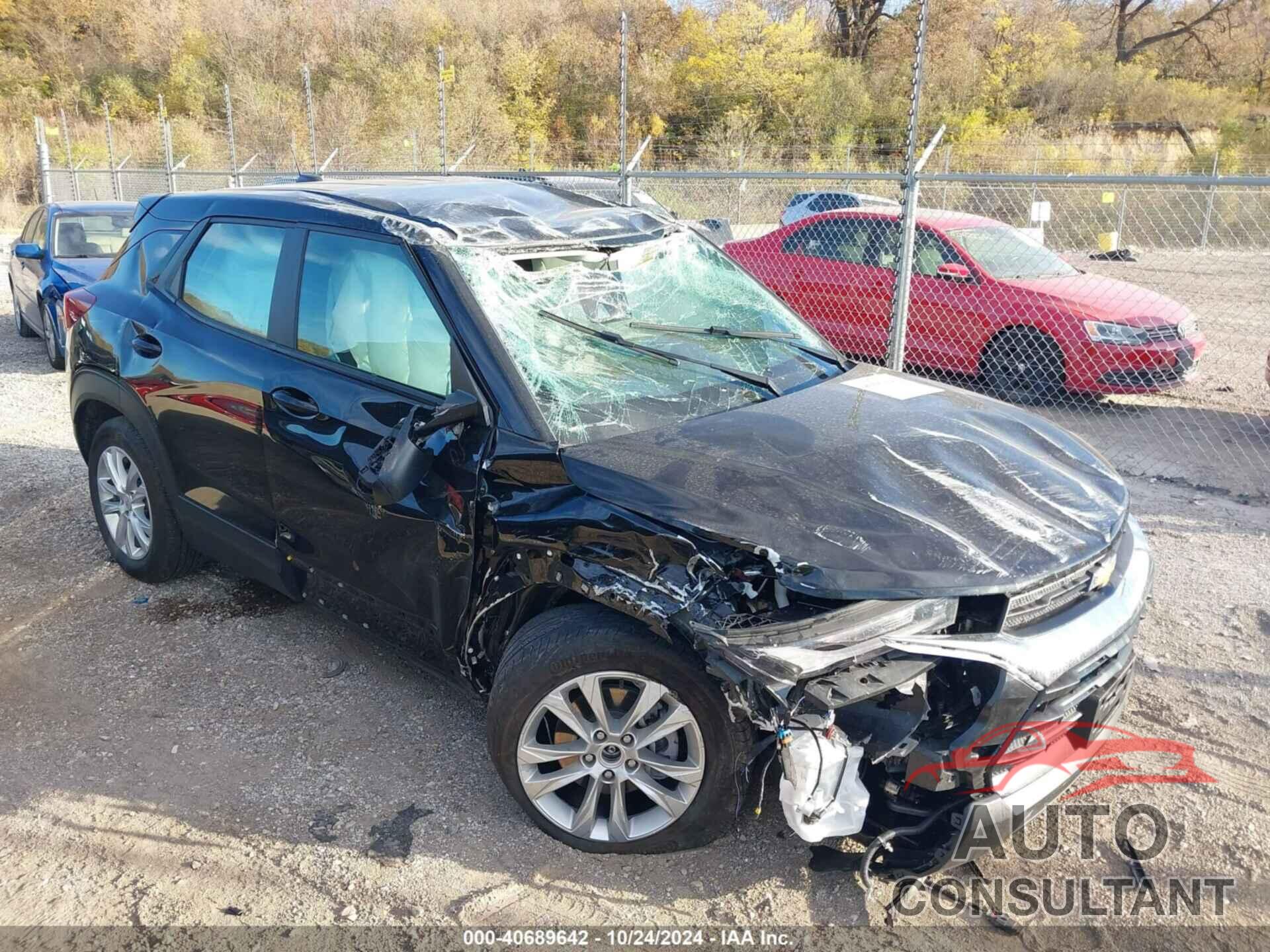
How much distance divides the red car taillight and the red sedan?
181 inches

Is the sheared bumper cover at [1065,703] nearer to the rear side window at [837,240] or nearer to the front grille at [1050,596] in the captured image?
the front grille at [1050,596]

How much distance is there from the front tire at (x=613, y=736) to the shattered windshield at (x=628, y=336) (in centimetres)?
62

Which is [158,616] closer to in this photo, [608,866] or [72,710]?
[72,710]

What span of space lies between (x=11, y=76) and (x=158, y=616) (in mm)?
47947

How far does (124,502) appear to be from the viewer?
4660mm

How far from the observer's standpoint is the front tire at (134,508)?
14.5 feet

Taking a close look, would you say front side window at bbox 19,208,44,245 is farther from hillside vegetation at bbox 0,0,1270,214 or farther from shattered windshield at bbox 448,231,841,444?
hillside vegetation at bbox 0,0,1270,214

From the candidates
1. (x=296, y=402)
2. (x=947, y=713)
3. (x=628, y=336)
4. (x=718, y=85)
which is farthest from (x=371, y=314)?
(x=718, y=85)

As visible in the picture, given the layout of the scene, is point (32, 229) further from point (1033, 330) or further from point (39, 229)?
point (1033, 330)

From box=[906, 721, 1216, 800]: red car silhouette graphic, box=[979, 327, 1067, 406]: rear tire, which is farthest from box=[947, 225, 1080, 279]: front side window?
box=[906, 721, 1216, 800]: red car silhouette graphic

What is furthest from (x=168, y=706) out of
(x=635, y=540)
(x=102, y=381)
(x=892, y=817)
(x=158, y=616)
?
(x=892, y=817)

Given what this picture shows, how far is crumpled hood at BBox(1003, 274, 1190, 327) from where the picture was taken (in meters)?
7.96

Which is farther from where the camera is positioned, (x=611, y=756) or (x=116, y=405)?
(x=116, y=405)

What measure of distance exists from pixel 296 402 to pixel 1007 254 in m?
7.07
